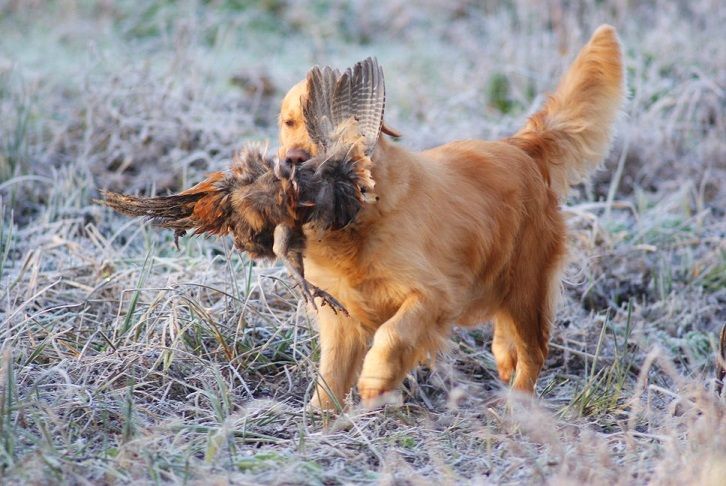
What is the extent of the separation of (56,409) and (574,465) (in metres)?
1.77

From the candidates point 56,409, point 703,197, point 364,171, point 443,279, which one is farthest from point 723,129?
point 56,409

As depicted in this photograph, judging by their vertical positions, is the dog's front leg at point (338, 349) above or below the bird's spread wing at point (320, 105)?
below

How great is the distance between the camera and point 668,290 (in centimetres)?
570

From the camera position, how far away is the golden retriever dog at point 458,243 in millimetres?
3881

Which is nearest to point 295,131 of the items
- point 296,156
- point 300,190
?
point 296,156

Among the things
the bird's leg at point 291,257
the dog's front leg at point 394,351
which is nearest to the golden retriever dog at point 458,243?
the dog's front leg at point 394,351

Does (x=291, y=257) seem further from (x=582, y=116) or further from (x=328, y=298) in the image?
(x=582, y=116)

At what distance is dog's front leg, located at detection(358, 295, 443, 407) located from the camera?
3764mm

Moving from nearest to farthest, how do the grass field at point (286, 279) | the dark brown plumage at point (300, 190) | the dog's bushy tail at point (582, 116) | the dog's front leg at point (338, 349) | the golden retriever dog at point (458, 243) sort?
the grass field at point (286, 279), the dark brown plumage at point (300, 190), the golden retriever dog at point (458, 243), the dog's front leg at point (338, 349), the dog's bushy tail at point (582, 116)

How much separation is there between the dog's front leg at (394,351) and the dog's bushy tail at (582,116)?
150 cm

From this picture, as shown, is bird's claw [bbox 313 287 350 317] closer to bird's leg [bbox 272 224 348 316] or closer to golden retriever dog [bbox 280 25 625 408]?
bird's leg [bbox 272 224 348 316]

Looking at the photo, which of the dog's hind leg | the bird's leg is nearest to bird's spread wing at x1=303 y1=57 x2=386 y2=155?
the bird's leg

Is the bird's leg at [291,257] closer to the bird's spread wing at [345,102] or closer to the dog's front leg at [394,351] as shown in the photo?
the dog's front leg at [394,351]

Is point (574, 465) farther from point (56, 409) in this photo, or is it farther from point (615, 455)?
point (56, 409)
